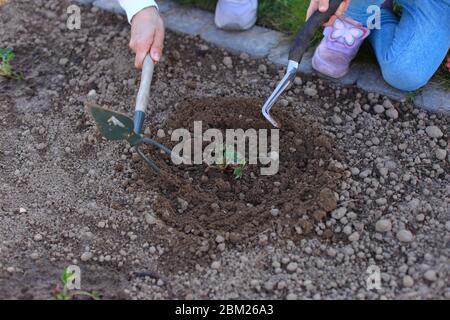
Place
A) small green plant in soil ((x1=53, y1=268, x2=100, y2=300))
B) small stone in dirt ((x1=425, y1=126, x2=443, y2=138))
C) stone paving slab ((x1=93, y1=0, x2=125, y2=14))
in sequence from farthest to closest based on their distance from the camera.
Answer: stone paving slab ((x1=93, y1=0, x2=125, y2=14)) < small stone in dirt ((x1=425, y1=126, x2=443, y2=138)) < small green plant in soil ((x1=53, y1=268, x2=100, y2=300))

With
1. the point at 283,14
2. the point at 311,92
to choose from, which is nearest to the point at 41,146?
the point at 311,92

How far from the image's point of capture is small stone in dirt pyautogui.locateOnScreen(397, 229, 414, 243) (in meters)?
1.84

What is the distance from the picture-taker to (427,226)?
1899 mm

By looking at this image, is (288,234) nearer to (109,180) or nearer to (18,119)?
(109,180)

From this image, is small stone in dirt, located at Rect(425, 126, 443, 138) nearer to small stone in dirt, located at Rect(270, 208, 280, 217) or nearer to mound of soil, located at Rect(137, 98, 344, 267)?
mound of soil, located at Rect(137, 98, 344, 267)

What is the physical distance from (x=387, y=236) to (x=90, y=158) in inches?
44.0

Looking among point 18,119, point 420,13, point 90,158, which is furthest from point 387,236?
point 18,119

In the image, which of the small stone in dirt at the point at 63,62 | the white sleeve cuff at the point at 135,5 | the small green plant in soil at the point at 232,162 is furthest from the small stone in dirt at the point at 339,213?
the small stone in dirt at the point at 63,62

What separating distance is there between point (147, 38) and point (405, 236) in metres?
1.07

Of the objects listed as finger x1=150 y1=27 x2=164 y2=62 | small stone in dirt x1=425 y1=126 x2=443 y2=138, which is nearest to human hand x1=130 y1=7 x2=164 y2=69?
finger x1=150 y1=27 x2=164 y2=62

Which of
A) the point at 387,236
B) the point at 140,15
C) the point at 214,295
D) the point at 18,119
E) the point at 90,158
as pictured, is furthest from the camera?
the point at 18,119

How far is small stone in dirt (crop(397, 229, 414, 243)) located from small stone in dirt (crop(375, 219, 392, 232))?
0.13ft

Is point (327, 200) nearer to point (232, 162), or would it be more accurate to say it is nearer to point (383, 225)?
point (383, 225)

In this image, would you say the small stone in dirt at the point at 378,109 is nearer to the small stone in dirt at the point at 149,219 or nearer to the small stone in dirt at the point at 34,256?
the small stone in dirt at the point at 149,219
